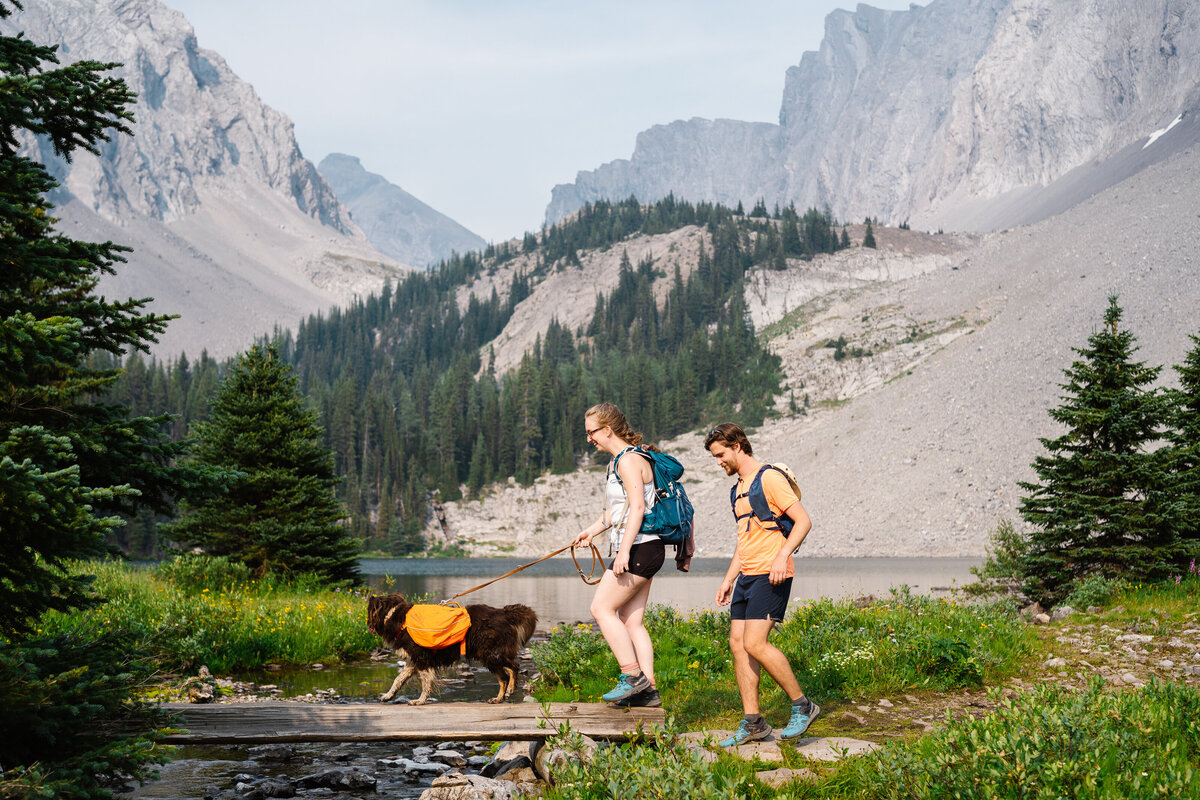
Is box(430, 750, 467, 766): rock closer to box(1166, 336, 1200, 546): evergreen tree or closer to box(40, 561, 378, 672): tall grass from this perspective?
box(40, 561, 378, 672): tall grass

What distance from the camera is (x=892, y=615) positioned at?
12.8 metres

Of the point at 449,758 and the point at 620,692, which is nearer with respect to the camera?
the point at 620,692

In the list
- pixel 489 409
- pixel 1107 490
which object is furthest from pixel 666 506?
pixel 489 409

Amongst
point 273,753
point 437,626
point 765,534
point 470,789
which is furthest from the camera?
point 437,626

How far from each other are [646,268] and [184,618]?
189 meters

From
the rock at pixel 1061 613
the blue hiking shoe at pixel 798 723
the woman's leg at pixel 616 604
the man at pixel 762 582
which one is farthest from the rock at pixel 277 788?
the rock at pixel 1061 613

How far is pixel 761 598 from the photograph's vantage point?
716 centimetres

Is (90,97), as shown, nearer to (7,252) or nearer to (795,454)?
(7,252)

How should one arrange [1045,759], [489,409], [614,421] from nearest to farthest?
[1045,759], [614,421], [489,409]

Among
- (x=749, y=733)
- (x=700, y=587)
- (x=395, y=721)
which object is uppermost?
(x=749, y=733)

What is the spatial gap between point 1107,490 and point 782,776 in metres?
14.2

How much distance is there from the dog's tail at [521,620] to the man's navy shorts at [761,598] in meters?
3.65

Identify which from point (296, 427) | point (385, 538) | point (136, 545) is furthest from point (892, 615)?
point (385, 538)

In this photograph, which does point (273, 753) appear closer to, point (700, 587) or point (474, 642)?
point (474, 642)
